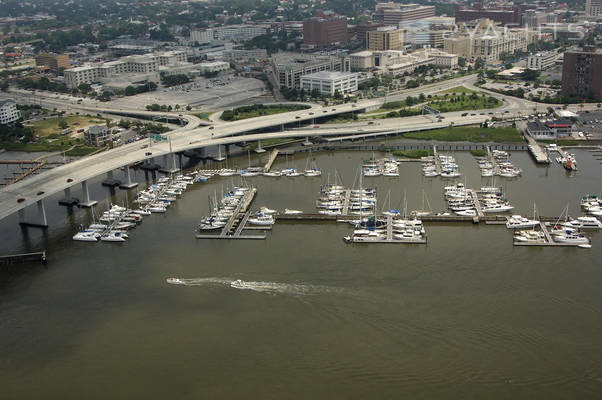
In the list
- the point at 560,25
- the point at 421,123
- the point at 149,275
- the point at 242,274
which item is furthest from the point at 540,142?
the point at 560,25

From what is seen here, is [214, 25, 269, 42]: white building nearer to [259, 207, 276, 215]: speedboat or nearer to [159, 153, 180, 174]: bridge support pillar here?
[159, 153, 180, 174]: bridge support pillar

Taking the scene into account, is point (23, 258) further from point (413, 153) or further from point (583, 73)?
point (583, 73)

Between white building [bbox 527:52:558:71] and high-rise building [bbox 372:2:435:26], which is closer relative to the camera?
white building [bbox 527:52:558:71]

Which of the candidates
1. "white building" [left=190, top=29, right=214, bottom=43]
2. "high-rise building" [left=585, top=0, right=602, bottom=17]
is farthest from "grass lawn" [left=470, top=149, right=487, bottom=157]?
"high-rise building" [left=585, top=0, right=602, bottom=17]

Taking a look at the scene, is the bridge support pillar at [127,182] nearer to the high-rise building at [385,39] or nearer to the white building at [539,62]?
the white building at [539,62]

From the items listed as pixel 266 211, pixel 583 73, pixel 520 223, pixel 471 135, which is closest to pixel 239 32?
pixel 583 73
